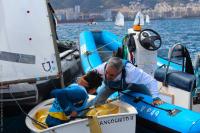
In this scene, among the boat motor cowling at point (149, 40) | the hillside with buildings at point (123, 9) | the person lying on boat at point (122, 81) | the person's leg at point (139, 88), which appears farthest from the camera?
the hillside with buildings at point (123, 9)

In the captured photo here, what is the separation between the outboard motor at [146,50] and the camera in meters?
8.27

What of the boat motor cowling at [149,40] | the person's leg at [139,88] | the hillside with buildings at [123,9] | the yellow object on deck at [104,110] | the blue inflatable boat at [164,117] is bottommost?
the hillside with buildings at [123,9]

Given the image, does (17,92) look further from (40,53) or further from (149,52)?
(149,52)

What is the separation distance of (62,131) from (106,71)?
3.94ft

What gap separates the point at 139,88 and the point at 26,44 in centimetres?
191

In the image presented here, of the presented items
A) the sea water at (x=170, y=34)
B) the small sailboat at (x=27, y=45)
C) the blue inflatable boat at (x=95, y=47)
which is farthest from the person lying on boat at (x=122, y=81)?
the sea water at (x=170, y=34)

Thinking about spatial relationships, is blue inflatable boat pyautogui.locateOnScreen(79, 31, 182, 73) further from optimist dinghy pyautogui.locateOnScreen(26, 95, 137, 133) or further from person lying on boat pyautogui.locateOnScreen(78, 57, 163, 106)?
optimist dinghy pyautogui.locateOnScreen(26, 95, 137, 133)

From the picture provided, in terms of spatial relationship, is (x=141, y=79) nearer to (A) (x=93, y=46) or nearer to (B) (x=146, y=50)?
(B) (x=146, y=50)

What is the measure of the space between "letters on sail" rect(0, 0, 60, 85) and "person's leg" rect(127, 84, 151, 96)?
1.30 metres

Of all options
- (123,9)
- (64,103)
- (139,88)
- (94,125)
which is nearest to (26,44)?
(64,103)

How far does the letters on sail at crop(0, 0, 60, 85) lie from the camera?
634 centimetres

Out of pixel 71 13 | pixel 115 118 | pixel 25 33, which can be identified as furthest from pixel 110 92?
pixel 71 13

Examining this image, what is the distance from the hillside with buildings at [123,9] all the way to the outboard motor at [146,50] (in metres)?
70.4

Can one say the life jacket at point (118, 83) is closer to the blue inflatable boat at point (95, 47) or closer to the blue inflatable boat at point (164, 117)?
the blue inflatable boat at point (164, 117)
